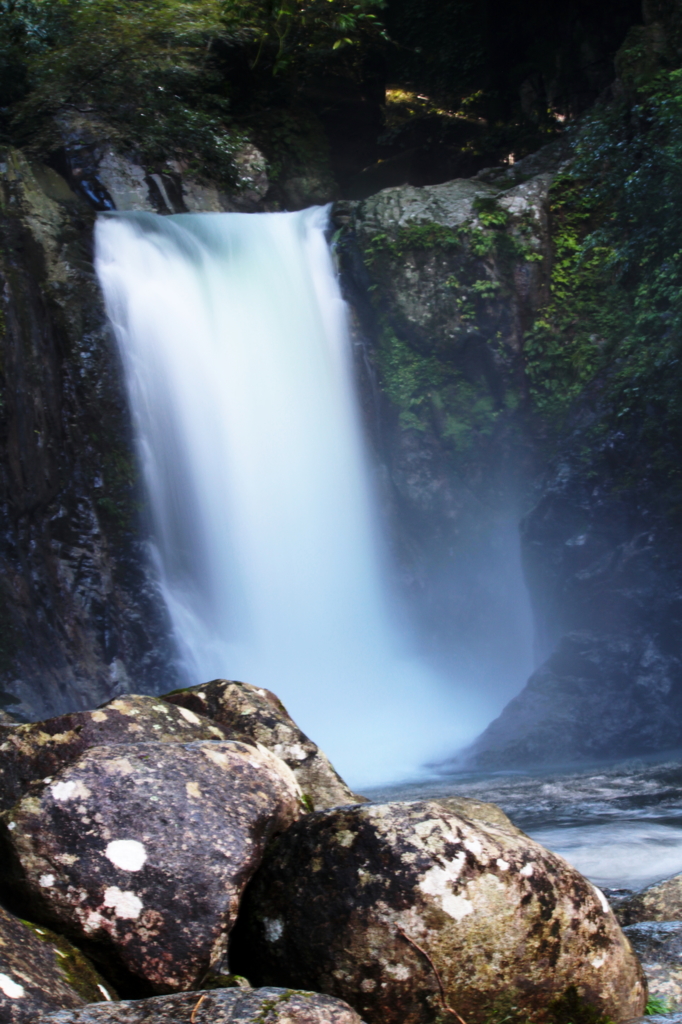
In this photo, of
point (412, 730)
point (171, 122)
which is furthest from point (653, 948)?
point (171, 122)

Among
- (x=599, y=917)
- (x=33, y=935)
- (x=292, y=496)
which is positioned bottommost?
(x=599, y=917)

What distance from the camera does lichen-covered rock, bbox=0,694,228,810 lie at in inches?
122

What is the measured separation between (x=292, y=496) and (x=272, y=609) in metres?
2.30

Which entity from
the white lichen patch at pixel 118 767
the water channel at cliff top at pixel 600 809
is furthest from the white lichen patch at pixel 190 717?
the water channel at cliff top at pixel 600 809

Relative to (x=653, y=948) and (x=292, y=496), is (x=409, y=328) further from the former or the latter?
(x=653, y=948)

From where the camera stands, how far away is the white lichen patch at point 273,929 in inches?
97.3

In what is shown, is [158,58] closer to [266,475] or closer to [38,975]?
[266,475]

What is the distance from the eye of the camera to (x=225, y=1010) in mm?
1908

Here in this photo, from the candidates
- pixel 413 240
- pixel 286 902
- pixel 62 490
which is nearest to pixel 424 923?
pixel 286 902

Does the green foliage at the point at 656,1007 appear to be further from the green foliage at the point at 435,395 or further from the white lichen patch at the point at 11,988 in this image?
the green foliage at the point at 435,395

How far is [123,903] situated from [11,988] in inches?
17.4

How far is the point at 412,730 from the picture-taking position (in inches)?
554

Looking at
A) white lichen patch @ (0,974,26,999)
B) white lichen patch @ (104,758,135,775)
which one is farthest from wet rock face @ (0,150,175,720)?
white lichen patch @ (0,974,26,999)

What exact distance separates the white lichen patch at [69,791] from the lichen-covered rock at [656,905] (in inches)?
132
